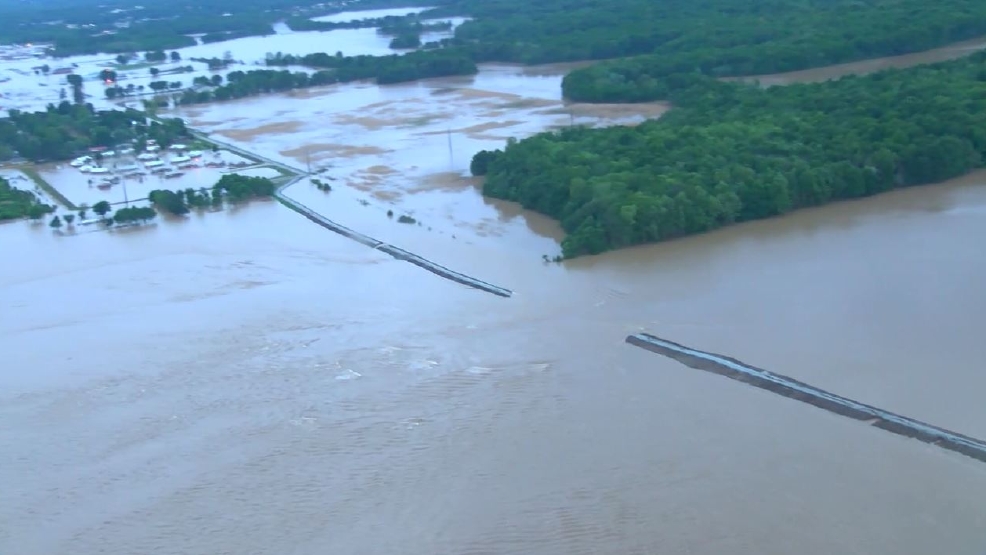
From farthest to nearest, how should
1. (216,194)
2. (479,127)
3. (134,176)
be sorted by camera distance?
(479,127) → (134,176) → (216,194)

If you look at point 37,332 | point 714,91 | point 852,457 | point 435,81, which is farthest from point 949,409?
point 435,81

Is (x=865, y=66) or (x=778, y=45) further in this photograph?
(x=778, y=45)

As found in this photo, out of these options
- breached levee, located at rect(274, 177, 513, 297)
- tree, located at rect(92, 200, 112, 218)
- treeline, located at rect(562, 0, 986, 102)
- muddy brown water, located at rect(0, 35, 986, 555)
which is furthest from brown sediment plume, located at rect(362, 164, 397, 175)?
treeline, located at rect(562, 0, 986, 102)

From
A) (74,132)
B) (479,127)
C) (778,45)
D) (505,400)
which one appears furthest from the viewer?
(778,45)

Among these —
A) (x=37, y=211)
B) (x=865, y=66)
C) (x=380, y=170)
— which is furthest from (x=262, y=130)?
(x=865, y=66)

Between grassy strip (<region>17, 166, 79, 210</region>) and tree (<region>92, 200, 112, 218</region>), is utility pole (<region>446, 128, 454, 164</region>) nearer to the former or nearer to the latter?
tree (<region>92, 200, 112, 218</region>)

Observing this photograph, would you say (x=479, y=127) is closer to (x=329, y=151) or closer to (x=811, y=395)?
(x=329, y=151)
